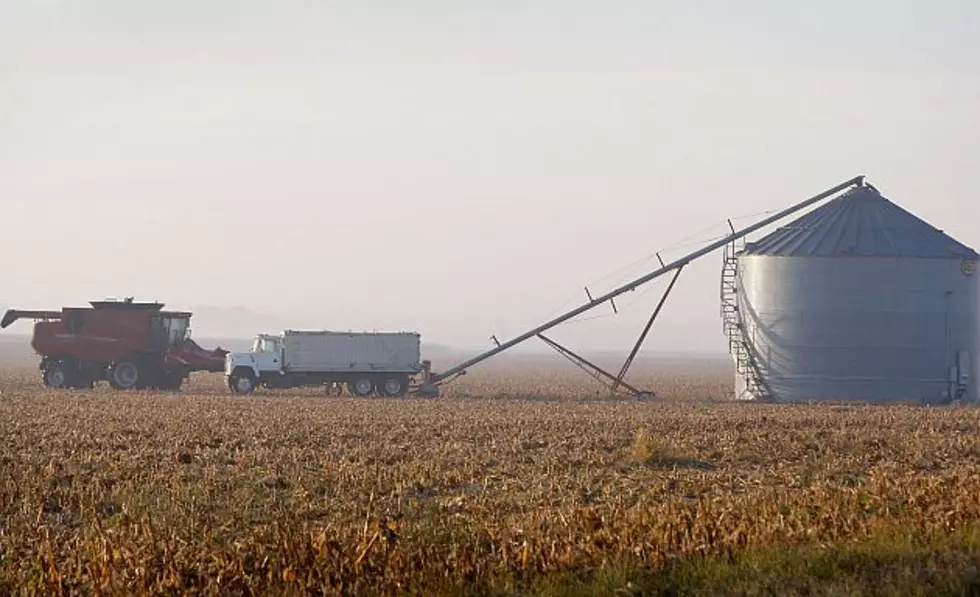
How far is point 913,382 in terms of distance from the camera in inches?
1738

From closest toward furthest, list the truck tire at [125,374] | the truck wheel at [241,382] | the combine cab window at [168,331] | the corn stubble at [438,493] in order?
1. the corn stubble at [438,493]
2. the truck wheel at [241,382]
3. the truck tire at [125,374]
4. the combine cab window at [168,331]

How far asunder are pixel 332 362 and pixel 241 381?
3168 millimetres

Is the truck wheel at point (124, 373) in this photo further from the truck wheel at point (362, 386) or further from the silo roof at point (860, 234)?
the silo roof at point (860, 234)

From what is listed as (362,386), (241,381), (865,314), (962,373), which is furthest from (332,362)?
(962,373)

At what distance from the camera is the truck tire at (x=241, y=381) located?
47188 mm

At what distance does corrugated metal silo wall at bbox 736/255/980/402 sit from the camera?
4425 centimetres

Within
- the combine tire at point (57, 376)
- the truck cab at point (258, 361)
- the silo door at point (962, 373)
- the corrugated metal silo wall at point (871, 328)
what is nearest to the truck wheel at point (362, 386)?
the truck cab at point (258, 361)

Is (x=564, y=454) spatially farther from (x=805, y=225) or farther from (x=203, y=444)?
(x=805, y=225)

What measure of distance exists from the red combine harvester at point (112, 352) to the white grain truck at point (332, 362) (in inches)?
64.4

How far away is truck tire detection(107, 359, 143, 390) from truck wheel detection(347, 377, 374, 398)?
750cm

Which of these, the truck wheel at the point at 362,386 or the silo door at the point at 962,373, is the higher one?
the silo door at the point at 962,373

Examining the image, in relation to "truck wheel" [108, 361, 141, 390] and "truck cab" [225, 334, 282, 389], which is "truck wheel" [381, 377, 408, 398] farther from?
"truck wheel" [108, 361, 141, 390]

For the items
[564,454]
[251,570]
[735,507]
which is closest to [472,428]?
[564,454]

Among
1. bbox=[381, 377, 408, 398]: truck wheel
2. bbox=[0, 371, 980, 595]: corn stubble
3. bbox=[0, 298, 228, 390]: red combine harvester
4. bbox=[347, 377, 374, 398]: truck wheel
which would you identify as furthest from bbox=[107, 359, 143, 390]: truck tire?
bbox=[0, 371, 980, 595]: corn stubble
